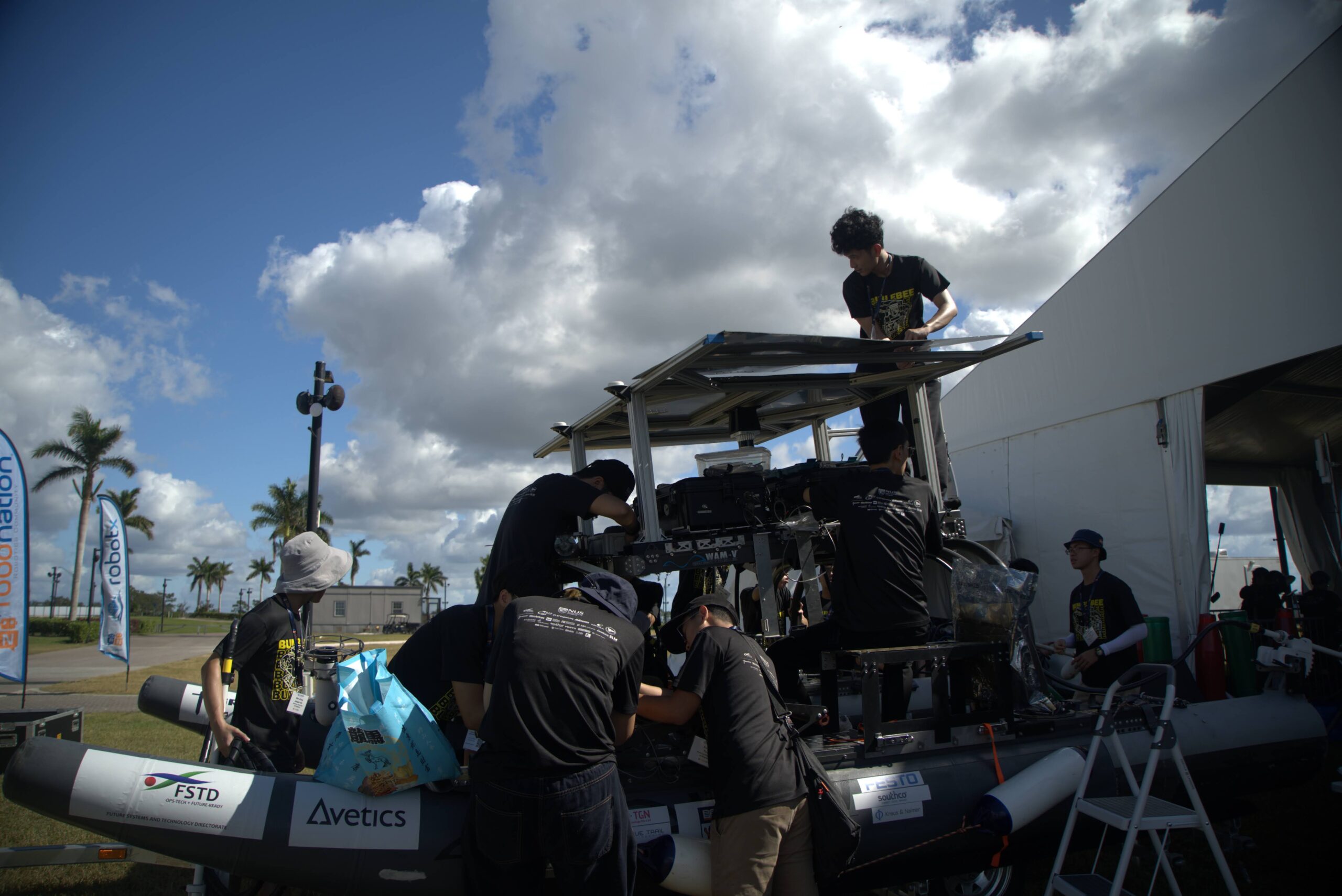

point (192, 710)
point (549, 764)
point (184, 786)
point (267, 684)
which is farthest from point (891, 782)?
point (192, 710)

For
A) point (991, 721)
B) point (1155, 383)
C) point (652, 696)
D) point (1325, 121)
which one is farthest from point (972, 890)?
point (1325, 121)

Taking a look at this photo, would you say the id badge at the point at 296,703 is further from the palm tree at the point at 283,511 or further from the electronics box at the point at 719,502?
the palm tree at the point at 283,511

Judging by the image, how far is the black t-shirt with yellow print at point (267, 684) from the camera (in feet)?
12.0

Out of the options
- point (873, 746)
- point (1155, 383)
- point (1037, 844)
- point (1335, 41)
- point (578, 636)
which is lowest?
point (1037, 844)

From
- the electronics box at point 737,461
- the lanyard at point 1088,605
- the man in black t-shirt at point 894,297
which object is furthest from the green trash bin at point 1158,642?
the electronics box at point 737,461

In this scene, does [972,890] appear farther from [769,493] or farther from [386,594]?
[386,594]

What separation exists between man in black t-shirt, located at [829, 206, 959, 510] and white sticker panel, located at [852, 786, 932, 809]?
201 centimetres

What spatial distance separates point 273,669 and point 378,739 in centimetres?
111

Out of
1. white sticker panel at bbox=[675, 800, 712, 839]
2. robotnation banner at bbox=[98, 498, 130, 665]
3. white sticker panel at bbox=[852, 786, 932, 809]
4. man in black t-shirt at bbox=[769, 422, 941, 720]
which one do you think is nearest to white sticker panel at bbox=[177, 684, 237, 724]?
white sticker panel at bbox=[675, 800, 712, 839]

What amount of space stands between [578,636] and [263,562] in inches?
3080

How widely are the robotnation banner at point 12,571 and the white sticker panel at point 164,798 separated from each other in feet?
20.2

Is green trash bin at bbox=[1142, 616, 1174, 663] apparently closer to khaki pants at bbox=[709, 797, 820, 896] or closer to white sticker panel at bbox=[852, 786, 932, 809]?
white sticker panel at bbox=[852, 786, 932, 809]

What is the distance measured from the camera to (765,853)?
291 cm

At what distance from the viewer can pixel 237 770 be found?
3088 millimetres
